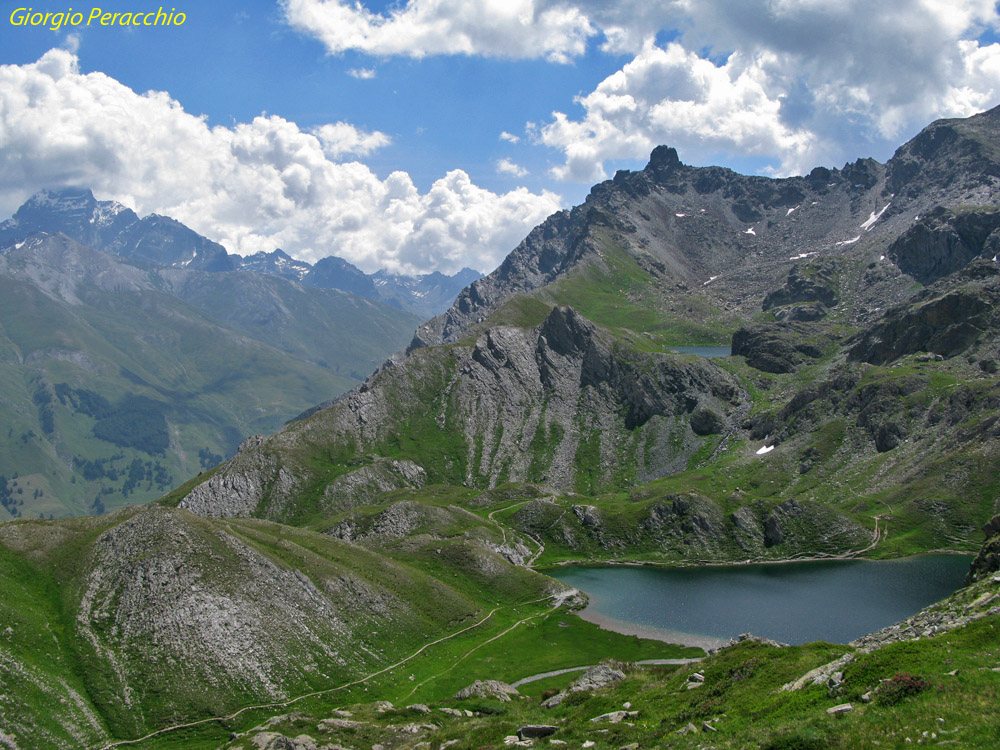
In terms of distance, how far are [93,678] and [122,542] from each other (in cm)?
2560

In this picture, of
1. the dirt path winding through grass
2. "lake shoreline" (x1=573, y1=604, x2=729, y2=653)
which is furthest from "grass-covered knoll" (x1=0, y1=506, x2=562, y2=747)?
"lake shoreline" (x1=573, y1=604, x2=729, y2=653)

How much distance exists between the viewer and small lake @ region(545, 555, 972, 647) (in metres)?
126

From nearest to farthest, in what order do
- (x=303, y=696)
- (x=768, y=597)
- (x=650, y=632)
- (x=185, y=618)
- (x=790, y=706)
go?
(x=790, y=706) → (x=303, y=696) → (x=185, y=618) → (x=650, y=632) → (x=768, y=597)

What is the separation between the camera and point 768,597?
14638cm

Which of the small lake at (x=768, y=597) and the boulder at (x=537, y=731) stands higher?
the boulder at (x=537, y=731)

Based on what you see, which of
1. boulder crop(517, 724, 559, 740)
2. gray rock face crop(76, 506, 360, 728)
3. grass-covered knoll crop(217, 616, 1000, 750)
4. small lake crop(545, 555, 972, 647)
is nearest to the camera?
grass-covered knoll crop(217, 616, 1000, 750)

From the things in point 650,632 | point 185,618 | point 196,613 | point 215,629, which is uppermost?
point 196,613

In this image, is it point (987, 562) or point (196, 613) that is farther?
point (196, 613)

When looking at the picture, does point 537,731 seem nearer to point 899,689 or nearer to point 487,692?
point 899,689

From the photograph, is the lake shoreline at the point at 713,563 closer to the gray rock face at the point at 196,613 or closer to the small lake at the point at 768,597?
the small lake at the point at 768,597

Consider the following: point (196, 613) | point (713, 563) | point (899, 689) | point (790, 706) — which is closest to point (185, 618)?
point (196, 613)

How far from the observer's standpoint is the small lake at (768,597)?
126000 mm

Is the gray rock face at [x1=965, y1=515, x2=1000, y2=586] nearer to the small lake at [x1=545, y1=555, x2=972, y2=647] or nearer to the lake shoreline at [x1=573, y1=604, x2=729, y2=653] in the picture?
the small lake at [x1=545, y1=555, x2=972, y2=647]

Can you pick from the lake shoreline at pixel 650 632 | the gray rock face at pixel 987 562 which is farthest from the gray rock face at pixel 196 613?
the gray rock face at pixel 987 562
